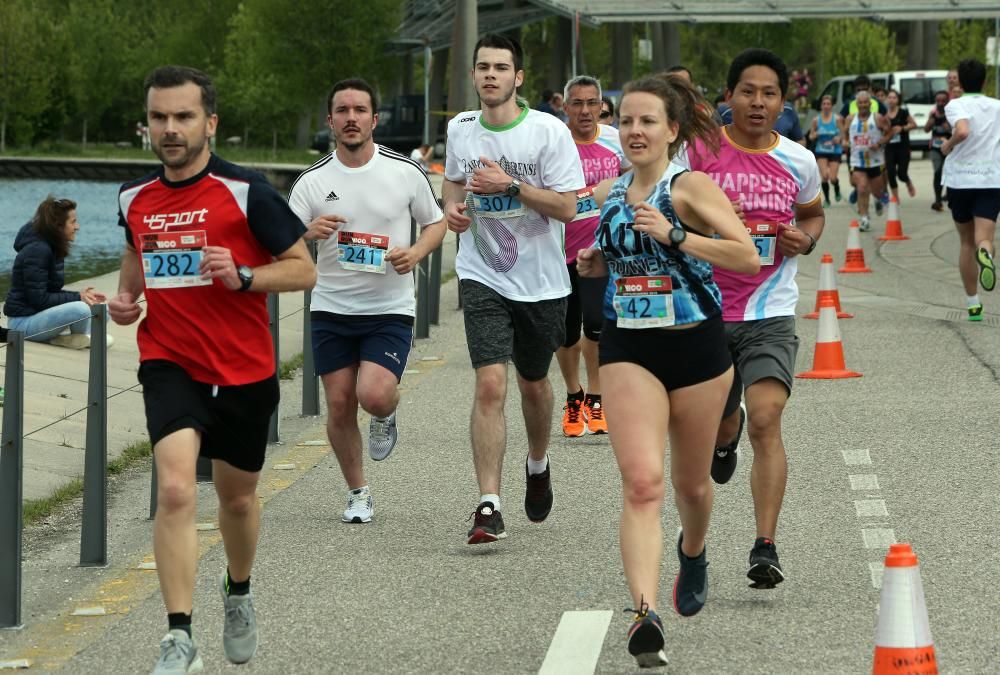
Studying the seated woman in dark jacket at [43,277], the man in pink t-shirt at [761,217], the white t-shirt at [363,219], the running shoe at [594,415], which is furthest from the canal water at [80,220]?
the man in pink t-shirt at [761,217]

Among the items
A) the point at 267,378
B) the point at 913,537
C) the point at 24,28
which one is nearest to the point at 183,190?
the point at 267,378

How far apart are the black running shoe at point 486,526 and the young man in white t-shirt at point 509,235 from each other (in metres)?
0.35

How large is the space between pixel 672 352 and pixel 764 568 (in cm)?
111

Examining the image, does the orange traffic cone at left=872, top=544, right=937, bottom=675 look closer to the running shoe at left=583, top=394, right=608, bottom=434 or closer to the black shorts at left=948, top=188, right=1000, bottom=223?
the running shoe at left=583, top=394, right=608, bottom=434

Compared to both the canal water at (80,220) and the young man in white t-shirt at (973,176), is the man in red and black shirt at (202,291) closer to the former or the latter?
the young man in white t-shirt at (973,176)

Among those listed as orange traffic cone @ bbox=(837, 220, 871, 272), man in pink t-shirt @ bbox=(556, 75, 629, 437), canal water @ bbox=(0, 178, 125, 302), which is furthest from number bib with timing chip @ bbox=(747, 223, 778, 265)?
canal water @ bbox=(0, 178, 125, 302)

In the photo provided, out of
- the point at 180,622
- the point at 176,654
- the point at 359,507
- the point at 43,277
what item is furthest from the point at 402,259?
the point at 43,277

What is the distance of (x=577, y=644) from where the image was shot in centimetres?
612

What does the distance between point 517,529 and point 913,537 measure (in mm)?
1660

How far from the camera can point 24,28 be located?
86062 millimetres

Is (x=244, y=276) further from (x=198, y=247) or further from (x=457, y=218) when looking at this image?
(x=457, y=218)

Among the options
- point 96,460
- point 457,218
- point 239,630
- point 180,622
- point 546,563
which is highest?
point 457,218

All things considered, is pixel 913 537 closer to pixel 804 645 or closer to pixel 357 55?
pixel 804 645

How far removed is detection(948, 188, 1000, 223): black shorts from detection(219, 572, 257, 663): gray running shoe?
10.3 metres
